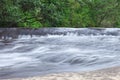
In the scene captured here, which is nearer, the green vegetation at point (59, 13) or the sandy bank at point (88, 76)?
the sandy bank at point (88, 76)

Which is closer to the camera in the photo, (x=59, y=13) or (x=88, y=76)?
(x=88, y=76)

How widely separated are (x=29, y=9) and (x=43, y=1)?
1324 mm

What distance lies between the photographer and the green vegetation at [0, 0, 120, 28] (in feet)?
52.2

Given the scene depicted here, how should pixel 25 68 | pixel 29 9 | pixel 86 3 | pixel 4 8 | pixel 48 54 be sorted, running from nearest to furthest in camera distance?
1. pixel 25 68
2. pixel 48 54
3. pixel 4 8
4. pixel 29 9
5. pixel 86 3

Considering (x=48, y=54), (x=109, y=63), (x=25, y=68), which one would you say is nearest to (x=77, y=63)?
(x=109, y=63)

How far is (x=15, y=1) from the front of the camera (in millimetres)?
16188

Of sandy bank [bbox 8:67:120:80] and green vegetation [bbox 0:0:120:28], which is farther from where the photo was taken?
green vegetation [bbox 0:0:120:28]

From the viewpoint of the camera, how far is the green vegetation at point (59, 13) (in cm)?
1590

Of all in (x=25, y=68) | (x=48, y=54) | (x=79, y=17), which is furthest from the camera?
(x=79, y=17)

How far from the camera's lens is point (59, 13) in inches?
686

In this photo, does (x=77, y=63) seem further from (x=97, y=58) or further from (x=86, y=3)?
(x=86, y=3)

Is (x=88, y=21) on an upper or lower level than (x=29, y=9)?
lower

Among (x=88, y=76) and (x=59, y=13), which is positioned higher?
(x=88, y=76)

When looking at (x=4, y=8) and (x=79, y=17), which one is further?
(x=79, y=17)
